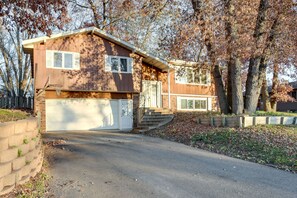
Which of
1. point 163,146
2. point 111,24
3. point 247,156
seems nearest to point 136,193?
point 247,156

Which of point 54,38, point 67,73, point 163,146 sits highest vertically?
point 54,38

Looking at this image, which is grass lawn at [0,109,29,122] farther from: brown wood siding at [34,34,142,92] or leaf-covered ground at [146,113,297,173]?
brown wood siding at [34,34,142,92]

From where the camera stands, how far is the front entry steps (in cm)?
1825

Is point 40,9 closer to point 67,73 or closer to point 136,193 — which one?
point 136,193

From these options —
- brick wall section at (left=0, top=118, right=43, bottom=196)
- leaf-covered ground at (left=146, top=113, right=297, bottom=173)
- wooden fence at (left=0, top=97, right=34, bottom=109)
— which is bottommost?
leaf-covered ground at (left=146, top=113, right=297, bottom=173)

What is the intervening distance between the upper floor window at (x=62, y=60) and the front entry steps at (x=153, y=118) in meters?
5.40

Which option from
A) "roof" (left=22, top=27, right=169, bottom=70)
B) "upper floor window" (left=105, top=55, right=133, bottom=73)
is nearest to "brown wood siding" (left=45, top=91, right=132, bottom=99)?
"upper floor window" (left=105, top=55, right=133, bottom=73)

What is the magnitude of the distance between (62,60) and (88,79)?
1.92 meters

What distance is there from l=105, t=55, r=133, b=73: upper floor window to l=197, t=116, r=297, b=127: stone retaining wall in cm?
712

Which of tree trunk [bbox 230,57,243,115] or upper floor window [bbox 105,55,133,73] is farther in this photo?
upper floor window [bbox 105,55,133,73]

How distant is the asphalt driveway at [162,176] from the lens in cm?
536

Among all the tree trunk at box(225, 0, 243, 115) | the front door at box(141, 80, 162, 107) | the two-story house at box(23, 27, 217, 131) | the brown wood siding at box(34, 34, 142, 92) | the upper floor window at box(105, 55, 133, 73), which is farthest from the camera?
the front door at box(141, 80, 162, 107)

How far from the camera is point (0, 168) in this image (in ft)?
14.8

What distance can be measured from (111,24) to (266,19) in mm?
15845
